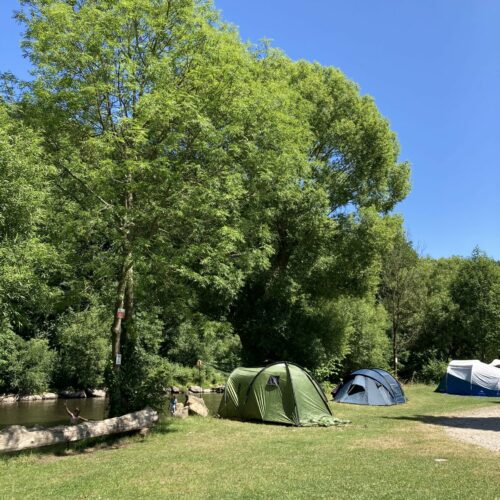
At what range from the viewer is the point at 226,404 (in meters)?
16.8

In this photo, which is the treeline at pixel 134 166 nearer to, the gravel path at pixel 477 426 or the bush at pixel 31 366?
the gravel path at pixel 477 426

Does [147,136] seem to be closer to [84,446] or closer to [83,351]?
[84,446]

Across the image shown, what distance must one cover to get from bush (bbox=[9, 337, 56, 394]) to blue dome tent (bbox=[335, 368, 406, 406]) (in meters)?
18.8

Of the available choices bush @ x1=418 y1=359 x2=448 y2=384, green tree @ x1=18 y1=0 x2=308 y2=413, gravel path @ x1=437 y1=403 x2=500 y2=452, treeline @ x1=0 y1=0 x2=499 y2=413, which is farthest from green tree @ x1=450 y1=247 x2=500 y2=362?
green tree @ x1=18 y1=0 x2=308 y2=413

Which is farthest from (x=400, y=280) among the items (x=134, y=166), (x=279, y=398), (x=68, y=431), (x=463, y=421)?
(x=68, y=431)

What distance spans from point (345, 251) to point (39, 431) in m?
16.0

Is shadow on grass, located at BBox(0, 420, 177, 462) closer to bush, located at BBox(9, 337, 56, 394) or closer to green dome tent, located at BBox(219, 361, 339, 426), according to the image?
green dome tent, located at BBox(219, 361, 339, 426)

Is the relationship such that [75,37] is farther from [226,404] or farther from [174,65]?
[226,404]

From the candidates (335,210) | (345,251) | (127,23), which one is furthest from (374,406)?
(127,23)

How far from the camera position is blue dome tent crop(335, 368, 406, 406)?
20922 millimetres

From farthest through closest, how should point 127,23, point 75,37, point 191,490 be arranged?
1. point 127,23
2. point 75,37
3. point 191,490

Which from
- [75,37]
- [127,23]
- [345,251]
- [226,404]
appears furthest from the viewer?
[345,251]

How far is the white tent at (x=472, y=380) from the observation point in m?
25.6

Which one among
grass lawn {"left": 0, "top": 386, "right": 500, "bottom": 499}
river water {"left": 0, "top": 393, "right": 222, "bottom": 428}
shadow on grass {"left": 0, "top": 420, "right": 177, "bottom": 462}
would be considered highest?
grass lawn {"left": 0, "top": 386, "right": 500, "bottom": 499}
